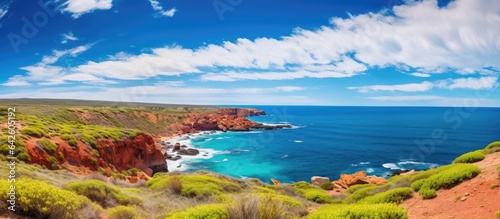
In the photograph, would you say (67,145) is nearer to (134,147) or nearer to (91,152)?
(91,152)

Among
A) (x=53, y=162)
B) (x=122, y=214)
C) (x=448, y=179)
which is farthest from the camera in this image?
(x=53, y=162)

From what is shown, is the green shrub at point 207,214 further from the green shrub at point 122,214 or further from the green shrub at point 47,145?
the green shrub at point 47,145

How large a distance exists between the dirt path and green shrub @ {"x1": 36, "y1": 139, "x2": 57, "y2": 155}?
2933cm

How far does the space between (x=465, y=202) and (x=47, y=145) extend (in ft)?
104

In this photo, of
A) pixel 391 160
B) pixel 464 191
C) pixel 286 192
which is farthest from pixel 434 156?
pixel 464 191

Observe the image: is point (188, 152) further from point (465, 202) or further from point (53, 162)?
point (465, 202)

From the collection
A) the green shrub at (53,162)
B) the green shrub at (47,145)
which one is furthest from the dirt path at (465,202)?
the green shrub at (47,145)

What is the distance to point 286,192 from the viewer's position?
2031 centimetres

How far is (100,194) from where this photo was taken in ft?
36.0

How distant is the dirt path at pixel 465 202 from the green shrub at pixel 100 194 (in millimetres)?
9878

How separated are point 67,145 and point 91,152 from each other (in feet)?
9.44

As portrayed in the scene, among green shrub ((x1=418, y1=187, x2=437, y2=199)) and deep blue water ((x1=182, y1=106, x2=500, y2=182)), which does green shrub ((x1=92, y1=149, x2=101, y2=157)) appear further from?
green shrub ((x1=418, y1=187, x2=437, y2=199))

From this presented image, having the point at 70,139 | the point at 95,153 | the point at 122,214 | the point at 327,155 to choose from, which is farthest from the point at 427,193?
the point at 327,155

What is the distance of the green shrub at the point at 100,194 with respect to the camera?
10805mm
